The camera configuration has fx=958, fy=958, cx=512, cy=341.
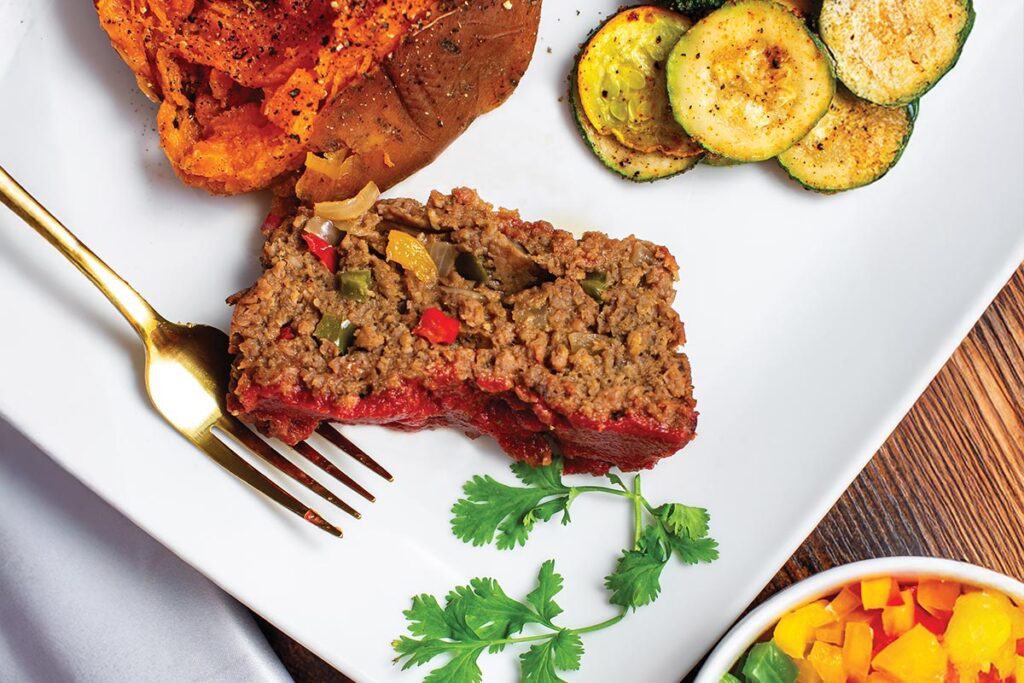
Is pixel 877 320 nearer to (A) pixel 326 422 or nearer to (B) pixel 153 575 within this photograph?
(A) pixel 326 422

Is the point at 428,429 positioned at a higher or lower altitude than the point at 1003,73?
higher

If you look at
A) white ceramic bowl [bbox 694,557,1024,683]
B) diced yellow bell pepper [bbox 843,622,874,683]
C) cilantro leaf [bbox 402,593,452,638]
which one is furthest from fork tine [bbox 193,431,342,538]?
diced yellow bell pepper [bbox 843,622,874,683]

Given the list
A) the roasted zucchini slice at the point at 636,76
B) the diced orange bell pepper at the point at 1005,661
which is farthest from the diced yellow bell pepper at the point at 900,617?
the roasted zucchini slice at the point at 636,76

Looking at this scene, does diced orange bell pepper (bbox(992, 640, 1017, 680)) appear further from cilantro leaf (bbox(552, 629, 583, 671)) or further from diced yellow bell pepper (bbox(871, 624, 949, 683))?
cilantro leaf (bbox(552, 629, 583, 671))

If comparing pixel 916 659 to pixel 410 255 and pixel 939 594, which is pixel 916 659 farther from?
pixel 410 255

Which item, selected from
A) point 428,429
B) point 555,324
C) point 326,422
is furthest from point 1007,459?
point 326,422

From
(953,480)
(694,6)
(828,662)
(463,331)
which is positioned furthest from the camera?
(953,480)

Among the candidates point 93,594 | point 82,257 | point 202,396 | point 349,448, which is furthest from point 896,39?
point 93,594
